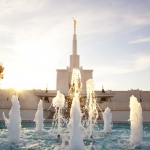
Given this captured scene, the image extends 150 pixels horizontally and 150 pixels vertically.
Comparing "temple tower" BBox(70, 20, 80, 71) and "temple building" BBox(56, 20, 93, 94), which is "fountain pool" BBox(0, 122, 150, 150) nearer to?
"temple building" BBox(56, 20, 93, 94)

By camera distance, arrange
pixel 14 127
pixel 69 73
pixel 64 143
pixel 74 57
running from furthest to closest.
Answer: pixel 69 73, pixel 74 57, pixel 14 127, pixel 64 143

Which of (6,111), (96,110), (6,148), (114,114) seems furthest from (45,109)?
(6,148)

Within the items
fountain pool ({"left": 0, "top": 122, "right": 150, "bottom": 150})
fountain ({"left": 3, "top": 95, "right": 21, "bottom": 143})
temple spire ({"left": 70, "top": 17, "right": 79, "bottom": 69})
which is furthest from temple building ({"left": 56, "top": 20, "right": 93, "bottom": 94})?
fountain ({"left": 3, "top": 95, "right": 21, "bottom": 143})

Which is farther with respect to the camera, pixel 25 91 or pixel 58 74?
pixel 58 74

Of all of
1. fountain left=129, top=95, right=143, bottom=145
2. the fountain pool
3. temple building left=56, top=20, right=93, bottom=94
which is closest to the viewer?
the fountain pool

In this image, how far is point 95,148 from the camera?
7.16 m

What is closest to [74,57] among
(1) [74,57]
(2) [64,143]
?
(1) [74,57]

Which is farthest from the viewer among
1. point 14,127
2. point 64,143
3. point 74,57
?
point 74,57

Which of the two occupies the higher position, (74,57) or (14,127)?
(74,57)

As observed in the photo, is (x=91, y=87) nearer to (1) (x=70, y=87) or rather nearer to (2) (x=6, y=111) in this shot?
(2) (x=6, y=111)

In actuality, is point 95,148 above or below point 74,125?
below

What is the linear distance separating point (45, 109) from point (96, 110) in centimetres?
641

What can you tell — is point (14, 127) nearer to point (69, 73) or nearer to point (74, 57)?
point (69, 73)

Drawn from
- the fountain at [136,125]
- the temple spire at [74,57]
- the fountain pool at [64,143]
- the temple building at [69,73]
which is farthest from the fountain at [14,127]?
the temple spire at [74,57]
